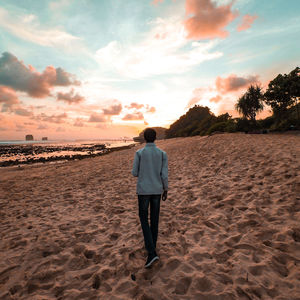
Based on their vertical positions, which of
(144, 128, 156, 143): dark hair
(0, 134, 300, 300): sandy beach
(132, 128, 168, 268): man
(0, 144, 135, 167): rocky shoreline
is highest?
(144, 128, 156, 143): dark hair

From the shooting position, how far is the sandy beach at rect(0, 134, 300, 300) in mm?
2809

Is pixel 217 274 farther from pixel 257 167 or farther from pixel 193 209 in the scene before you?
pixel 257 167

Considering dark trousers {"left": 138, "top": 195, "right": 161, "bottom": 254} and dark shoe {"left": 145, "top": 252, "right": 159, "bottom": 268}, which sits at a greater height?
dark trousers {"left": 138, "top": 195, "right": 161, "bottom": 254}

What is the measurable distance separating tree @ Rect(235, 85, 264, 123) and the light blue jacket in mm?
32143

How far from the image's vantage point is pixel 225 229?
4.30 meters

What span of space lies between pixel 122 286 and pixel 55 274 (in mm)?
1368

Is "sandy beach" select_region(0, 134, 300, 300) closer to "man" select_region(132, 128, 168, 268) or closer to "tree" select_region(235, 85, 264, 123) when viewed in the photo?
"man" select_region(132, 128, 168, 268)

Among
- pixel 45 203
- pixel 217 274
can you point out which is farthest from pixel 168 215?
pixel 45 203

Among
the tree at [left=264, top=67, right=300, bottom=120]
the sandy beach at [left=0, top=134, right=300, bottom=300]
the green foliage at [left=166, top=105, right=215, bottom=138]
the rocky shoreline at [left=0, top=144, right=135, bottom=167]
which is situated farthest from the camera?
the green foliage at [left=166, top=105, right=215, bottom=138]

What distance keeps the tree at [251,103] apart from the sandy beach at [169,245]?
86.6ft

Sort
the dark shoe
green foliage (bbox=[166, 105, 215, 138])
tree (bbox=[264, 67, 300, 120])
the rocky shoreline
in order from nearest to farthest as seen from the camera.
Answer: the dark shoe, tree (bbox=[264, 67, 300, 120]), the rocky shoreline, green foliage (bbox=[166, 105, 215, 138])

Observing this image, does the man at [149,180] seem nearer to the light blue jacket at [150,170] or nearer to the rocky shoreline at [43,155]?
the light blue jacket at [150,170]

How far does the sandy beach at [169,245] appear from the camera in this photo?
281 cm

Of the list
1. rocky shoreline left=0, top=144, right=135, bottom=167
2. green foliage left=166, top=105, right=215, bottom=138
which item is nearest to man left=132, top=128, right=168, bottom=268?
rocky shoreline left=0, top=144, right=135, bottom=167
